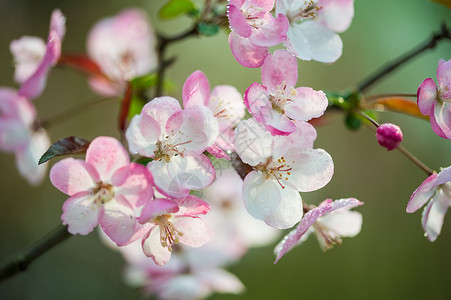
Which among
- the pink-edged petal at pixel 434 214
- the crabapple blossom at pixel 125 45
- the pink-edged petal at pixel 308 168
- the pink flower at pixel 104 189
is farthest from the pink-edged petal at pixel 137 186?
the crabapple blossom at pixel 125 45

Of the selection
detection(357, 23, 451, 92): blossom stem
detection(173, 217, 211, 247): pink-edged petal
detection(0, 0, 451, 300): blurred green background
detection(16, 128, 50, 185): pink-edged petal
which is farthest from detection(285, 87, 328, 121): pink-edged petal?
detection(0, 0, 451, 300): blurred green background

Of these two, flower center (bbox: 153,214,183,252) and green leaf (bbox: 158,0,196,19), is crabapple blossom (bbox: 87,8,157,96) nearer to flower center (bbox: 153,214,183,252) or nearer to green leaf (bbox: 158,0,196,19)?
green leaf (bbox: 158,0,196,19)

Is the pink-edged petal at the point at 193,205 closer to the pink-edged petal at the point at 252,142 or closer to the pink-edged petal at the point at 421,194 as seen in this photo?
the pink-edged petal at the point at 252,142

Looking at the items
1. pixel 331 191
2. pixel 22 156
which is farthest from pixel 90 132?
pixel 22 156

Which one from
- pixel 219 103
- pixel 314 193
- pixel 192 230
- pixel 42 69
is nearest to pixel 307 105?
pixel 219 103

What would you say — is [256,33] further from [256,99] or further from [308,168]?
[308,168]

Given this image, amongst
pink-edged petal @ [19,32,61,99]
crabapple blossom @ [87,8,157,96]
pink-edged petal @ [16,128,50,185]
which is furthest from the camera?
crabapple blossom @ [87,8,157,96]
